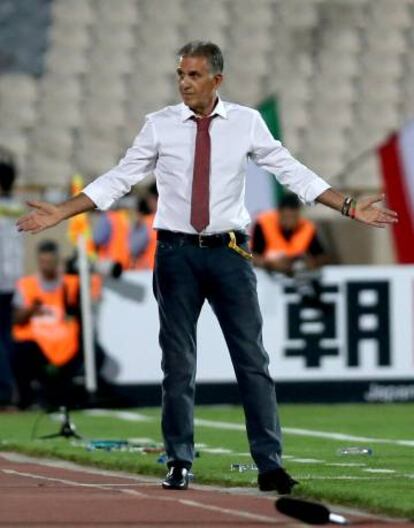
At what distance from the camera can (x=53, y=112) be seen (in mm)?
25188

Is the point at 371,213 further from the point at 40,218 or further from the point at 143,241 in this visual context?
the point at 143,241

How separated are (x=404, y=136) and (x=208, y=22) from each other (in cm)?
546

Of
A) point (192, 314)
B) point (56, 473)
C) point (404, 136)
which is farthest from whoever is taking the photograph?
point (404, 136)

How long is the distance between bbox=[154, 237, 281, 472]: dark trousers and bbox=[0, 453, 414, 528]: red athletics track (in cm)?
30

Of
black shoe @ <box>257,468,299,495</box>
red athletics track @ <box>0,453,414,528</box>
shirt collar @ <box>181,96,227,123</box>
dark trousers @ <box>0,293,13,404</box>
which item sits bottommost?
red athletics track @ <box>0,453,414,528</box>

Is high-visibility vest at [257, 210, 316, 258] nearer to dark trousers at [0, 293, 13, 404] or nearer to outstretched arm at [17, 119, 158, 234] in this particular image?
dark trousers at [0, 293, 13, 404]

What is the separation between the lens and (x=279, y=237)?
19.1 m

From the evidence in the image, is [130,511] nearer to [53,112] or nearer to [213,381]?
[213,381]

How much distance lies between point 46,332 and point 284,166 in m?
9.16

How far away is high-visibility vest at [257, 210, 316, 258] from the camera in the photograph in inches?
746

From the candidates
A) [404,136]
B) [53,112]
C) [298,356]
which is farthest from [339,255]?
[53,112]

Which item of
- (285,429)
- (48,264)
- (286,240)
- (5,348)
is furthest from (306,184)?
(286,240)

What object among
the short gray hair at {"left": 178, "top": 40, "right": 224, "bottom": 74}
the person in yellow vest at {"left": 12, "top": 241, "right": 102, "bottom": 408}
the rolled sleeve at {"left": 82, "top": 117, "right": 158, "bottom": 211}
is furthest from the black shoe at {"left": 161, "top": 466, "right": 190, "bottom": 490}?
the person in yellow vest at {"left": 12, "top": 241, "right": 102, "bottom": 408}

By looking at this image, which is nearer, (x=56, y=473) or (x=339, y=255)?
(x=56, y=473)
